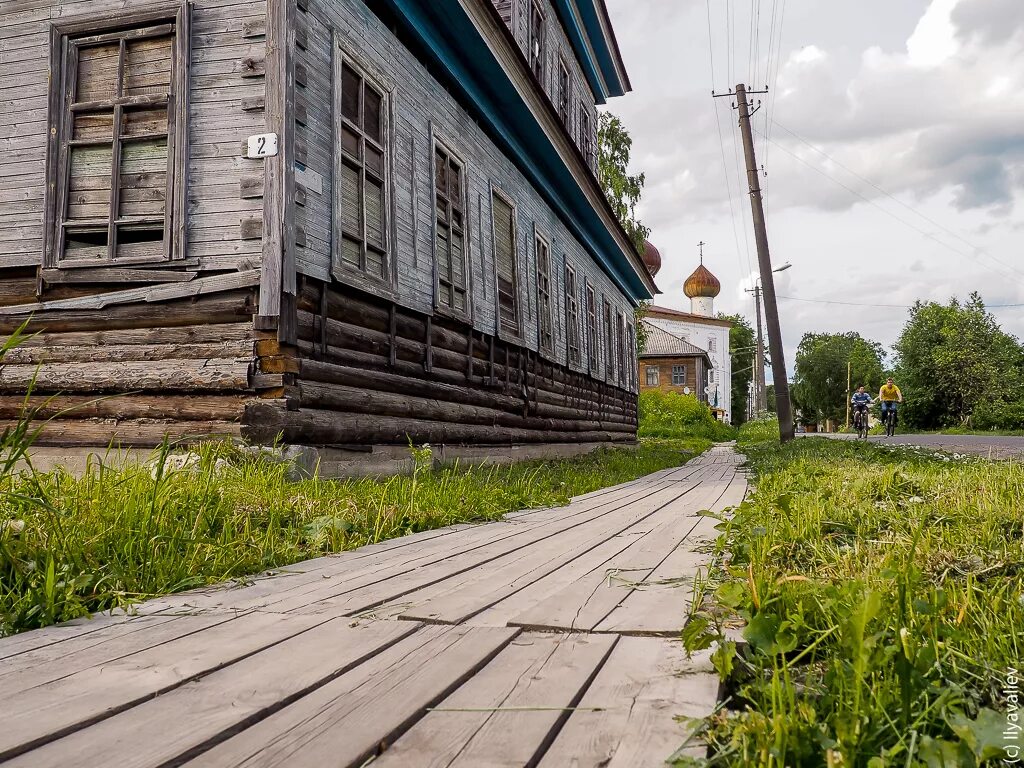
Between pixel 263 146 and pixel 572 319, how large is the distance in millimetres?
9153

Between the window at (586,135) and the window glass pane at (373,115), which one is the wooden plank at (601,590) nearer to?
the window glass pane at (373,115)

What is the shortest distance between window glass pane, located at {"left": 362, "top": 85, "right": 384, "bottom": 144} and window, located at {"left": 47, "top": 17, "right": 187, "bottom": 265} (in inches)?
62.4

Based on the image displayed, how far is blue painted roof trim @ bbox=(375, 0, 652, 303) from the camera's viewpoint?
743cm

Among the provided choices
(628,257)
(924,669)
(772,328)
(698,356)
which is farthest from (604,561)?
(698,356)

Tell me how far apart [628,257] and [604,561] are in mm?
15199

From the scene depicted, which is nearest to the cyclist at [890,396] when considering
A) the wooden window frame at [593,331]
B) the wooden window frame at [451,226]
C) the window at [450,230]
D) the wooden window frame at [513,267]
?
the wooden window frame at [593,331]

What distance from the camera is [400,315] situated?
6.97 metres

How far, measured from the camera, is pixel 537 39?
1315 centimetres

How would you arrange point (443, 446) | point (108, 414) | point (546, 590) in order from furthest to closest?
point (443, 446) → point (108, 414) → point (546, 590)

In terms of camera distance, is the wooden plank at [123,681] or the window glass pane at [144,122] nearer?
the wooden plank at [123,681]

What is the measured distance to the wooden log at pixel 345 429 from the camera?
510 centimetres

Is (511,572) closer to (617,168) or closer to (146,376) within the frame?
(146,376)

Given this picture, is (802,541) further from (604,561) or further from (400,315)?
(400,315)

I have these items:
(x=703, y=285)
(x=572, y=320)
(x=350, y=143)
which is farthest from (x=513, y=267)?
(x=703, y=285)
